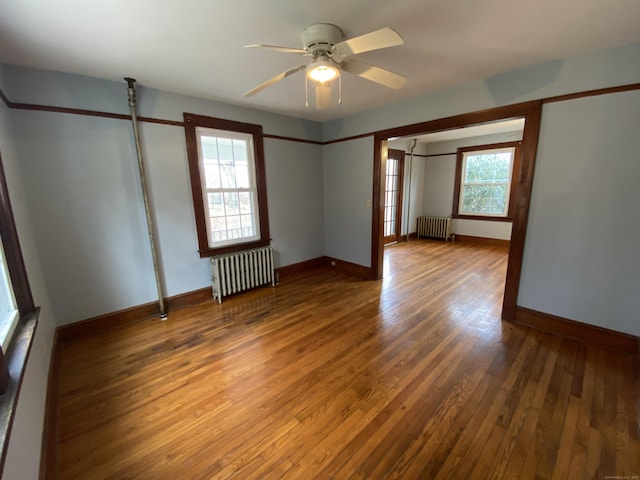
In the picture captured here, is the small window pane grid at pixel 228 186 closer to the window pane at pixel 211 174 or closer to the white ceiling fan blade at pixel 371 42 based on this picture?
the window pane at pixel 211 174

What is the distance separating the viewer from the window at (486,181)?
573 centimetres

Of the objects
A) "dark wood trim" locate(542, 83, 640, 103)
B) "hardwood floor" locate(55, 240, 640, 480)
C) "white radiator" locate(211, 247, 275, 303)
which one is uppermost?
"dark wood trim" locate(542, 83, 640, 103)

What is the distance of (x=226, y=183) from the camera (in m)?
3.46

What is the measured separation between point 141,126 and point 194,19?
157 centimetres

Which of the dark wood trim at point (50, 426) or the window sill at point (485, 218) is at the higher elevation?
the window sill at point (485, 218)

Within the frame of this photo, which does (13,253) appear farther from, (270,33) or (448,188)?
(448,188)

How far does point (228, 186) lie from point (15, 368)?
2647mm

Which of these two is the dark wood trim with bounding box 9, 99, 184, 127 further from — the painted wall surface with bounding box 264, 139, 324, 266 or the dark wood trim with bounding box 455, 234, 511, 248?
the dark wood trim with bounding box 455, 234, 511, 248

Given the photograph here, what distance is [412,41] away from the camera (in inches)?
76.0

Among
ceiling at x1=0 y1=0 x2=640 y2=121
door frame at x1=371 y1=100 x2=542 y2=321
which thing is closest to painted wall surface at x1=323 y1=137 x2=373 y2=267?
door frame at x1=371 y1=100 x2=542 y2=321

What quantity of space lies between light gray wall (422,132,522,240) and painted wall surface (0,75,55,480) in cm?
723

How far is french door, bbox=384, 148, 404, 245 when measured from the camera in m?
6.32

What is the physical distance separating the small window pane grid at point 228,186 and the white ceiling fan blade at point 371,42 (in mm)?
2226

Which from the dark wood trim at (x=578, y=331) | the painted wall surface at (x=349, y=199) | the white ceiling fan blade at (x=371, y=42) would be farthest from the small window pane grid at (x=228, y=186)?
the dark wood trim at (x=578, y=331)
